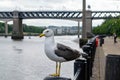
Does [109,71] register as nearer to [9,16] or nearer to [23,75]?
[23,75]

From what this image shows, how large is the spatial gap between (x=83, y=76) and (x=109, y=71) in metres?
0.99

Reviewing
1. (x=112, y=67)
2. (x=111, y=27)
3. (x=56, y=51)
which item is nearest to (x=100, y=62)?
(x=56, y=51)

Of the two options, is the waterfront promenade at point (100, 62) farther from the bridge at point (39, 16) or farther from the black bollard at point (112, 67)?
the bridge at point (39, 16)

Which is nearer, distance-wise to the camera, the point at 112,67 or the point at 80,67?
the point at 112,67

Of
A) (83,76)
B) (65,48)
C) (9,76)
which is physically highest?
(65,48)

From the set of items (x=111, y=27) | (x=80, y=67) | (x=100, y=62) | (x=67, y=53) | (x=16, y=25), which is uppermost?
(x=16, y=25)

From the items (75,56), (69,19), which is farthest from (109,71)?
(69,19)

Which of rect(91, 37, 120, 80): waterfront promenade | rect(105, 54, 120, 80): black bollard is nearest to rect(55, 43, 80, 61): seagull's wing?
rect(105, 54, 120, 80): black bollard

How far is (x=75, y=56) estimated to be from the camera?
705 centimetres

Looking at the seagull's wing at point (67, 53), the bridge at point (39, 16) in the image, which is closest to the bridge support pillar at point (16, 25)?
the bridge at point (39, 16)

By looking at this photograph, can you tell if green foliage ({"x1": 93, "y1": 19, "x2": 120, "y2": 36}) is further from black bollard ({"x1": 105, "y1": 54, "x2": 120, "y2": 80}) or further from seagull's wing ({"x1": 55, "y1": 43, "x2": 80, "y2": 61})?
black bollard ({"x1": 105, "y1": 54, "x2": 120, "y2": 80})

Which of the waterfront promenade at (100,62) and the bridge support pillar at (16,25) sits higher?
the bridge support pillar at (16,25)

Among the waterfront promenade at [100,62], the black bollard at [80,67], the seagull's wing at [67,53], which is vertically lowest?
the waterfront promenade at [100,62]

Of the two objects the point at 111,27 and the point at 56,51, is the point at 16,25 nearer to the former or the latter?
the point at 111,27
